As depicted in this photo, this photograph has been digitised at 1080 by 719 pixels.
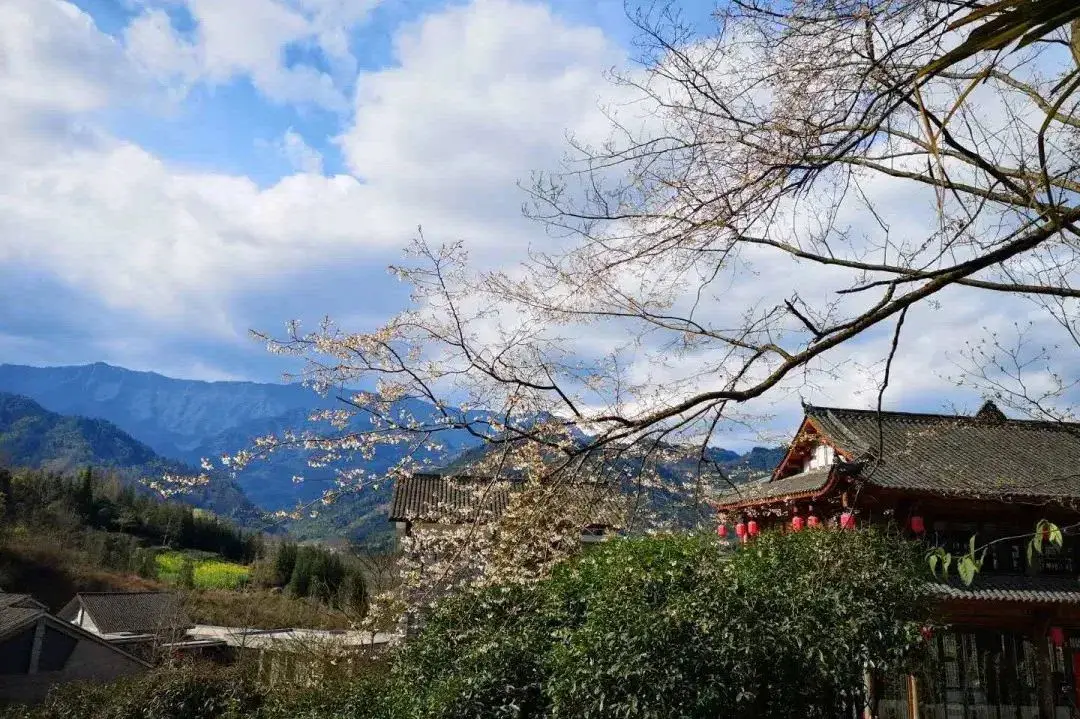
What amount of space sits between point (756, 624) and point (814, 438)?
9424 mm

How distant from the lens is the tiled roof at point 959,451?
1298cm

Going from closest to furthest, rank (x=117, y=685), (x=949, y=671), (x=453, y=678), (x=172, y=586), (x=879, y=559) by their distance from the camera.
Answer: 1. (x=453, y=678)
2. (x=879, y=559)
3. (x=117, y=685)
4. (x=949, y=671)
5. (x=172, y=586)

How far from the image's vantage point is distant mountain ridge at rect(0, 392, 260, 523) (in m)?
150

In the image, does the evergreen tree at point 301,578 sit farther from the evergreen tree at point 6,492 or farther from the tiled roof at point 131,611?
the evergreen tree at point 6,492

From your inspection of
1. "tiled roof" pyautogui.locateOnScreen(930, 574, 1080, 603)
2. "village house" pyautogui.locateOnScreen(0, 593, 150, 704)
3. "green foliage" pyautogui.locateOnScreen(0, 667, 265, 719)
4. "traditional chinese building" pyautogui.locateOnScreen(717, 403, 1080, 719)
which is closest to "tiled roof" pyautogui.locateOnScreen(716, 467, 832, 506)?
"traditional chinese building" pyautogui.locateOnScreen(717, 403, 1080, 719)

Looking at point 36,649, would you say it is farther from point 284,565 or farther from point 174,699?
point 284,565

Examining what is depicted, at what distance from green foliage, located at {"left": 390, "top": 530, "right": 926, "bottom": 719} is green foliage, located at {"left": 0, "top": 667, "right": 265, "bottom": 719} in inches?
123

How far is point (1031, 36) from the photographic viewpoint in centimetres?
186

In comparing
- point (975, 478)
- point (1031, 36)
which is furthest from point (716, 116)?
point (975, 478)

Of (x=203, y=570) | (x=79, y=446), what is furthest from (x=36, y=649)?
(x=79, y=446)

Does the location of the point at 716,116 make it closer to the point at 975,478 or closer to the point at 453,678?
the point at 453,678

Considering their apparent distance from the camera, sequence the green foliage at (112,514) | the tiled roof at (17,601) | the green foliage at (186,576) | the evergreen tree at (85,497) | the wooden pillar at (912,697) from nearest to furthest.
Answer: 1. the wooden pillar at (912,697)
2. the tiled roof at (17,601)
3. the green foliage at (186,576)
4. the green foliage at (112,514)
5. the evergreen tree at (85,497)

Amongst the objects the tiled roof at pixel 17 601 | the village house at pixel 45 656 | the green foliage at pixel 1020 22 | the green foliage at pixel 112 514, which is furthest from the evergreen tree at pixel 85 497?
the green foliage at pixel 1020 22

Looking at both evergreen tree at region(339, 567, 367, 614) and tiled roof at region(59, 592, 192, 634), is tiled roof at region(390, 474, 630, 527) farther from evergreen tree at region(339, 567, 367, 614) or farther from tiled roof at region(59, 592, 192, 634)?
tiled roof at region(59, 592, 192, 634)
